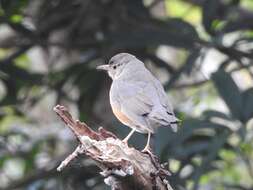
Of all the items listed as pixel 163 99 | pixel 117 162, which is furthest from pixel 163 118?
pixel 117 162

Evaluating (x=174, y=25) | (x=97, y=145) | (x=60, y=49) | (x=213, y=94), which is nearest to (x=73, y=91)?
(x=60, y=49)

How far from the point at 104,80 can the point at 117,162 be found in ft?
14.4

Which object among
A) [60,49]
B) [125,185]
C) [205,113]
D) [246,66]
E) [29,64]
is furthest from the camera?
[29,64]

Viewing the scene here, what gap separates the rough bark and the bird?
15.4 inches

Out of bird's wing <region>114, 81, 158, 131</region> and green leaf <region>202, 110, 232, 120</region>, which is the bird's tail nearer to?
bird's wing <region>114, 81, 158, 131</region>

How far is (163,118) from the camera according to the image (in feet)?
16.3

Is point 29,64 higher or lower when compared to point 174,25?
lower

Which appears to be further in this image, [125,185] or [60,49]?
[60,49]

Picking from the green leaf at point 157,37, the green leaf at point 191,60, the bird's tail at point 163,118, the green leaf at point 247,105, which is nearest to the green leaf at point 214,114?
the green leaf at point 247,105

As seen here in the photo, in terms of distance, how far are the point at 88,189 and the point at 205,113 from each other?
56.3 inches

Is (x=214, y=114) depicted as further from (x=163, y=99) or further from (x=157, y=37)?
(x=163, y=99)

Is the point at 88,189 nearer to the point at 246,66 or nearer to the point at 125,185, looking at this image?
the point at 246,66

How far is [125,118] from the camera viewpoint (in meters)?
5.36

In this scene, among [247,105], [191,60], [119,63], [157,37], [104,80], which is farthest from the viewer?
[104,80]
